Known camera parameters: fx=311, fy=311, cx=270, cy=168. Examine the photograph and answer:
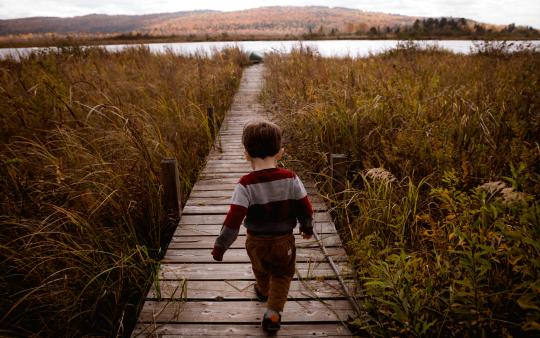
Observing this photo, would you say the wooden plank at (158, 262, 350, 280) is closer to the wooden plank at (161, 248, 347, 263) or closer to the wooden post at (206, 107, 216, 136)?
the wooden plank at (161, 248, 347, 263)

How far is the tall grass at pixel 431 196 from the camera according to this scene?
1559mm

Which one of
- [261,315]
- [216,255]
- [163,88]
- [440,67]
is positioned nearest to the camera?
[216,255]

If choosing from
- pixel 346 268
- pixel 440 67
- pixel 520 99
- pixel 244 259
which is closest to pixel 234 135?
pixel 244 259

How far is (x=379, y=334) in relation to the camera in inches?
66.1

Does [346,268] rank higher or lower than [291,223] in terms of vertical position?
lower

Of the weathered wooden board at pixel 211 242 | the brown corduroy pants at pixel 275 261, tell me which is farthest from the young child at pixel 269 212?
the weathered wooden board at pixel 211 242

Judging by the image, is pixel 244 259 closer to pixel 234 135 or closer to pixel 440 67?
pixel 234 135

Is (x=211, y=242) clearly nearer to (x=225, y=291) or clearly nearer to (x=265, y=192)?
(x=225, y=291)

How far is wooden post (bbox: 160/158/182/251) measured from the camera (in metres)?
2.90

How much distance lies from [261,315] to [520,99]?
4.41m

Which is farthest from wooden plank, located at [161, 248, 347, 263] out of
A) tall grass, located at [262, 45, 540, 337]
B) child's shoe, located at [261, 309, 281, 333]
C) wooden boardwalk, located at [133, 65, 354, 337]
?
child's shoe, located at [261, 309, 281, 333]

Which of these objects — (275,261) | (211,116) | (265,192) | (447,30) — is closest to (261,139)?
(265,192)

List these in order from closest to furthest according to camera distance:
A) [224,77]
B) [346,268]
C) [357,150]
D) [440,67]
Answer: [346,268] < [357,150] < [440,67] < [224,77]

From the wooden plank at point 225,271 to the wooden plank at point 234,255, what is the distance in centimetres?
5
